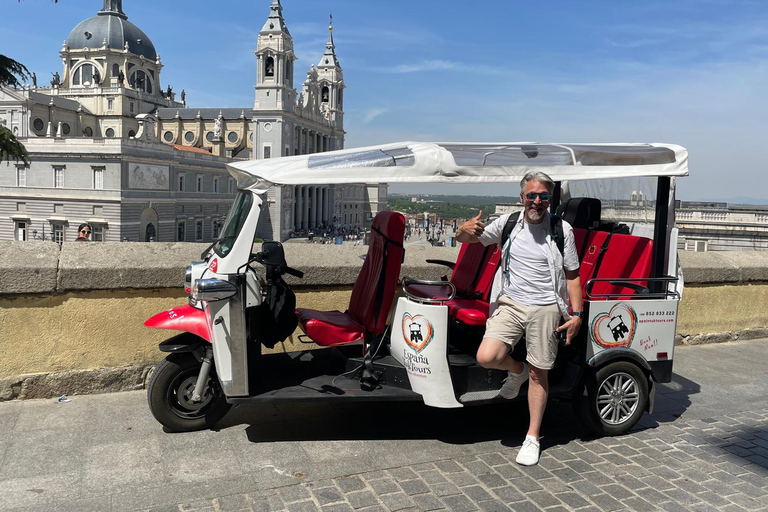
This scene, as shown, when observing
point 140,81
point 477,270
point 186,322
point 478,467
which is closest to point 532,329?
point 478,467

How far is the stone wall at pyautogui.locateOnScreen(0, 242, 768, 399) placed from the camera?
501cm

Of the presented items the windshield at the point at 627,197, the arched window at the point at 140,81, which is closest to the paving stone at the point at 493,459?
the windshield at the point at 627,197

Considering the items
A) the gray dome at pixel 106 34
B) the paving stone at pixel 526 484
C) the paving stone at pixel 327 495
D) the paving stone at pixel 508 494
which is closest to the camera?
the paving stone at pixel 327 495

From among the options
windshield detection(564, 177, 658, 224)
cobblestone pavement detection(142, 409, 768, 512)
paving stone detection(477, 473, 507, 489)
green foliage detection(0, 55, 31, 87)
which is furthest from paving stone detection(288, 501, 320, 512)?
green foliage detection(0, 55, 31, 87)

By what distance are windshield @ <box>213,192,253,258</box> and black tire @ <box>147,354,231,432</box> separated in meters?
0.81

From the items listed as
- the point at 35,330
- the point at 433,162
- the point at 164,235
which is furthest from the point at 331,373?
the point at 164,235

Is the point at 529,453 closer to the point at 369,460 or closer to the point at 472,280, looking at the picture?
the point at 369,460

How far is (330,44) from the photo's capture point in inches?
5423

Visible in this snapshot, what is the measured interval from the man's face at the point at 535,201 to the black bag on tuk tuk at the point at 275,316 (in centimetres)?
183

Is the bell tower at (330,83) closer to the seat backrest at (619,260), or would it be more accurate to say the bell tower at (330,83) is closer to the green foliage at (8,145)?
the green foliage at (8,145)

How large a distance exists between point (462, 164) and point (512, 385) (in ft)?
5.30

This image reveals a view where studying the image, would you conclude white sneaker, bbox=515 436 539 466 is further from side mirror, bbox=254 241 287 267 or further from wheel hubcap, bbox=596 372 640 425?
side mirror, bbox=254 241 287 267

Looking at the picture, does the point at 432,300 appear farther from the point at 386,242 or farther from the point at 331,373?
the point at 331,373

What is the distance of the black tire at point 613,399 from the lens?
4.62 meters
